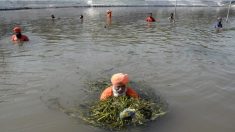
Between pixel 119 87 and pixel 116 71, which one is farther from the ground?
pixel 119 87

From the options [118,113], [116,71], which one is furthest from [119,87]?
[116,71]

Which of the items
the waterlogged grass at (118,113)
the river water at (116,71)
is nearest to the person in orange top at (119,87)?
the waterlogged grass at (118,113)

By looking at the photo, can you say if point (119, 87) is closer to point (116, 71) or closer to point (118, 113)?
point (118, 113)

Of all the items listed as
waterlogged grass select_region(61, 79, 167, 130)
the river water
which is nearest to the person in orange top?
waterlogged grass select_region(61, 79, 167, 130)

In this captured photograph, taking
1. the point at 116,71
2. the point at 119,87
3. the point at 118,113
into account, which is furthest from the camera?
the point at 116,71

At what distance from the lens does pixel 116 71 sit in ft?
46.5

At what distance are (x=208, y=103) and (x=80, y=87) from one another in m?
4.62

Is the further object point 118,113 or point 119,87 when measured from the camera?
point 119,87

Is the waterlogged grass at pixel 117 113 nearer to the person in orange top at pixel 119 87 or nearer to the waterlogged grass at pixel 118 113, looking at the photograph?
the waterlogged grass at pixel 118 113

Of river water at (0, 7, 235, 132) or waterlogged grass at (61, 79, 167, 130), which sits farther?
river water at (0, 7, 235, 132)

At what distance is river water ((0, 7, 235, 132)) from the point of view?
29.3 feet

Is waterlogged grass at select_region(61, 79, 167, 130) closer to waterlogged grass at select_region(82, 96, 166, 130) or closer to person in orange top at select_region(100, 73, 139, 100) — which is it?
waterlogged grass at select_region(82, 96, 166, 130)

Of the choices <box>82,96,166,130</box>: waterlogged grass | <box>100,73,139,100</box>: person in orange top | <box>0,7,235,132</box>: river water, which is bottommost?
<box>0,7,235,132</box>: river water

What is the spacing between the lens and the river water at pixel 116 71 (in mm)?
8922
